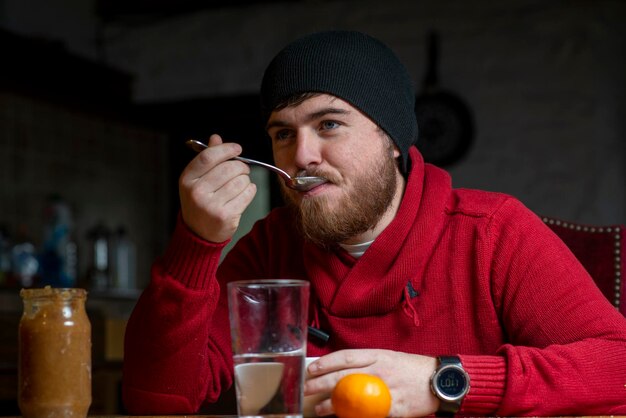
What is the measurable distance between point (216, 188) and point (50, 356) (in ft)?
1.19

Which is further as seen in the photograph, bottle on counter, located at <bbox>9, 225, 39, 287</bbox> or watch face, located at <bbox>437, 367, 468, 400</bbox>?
bottle on counter, located at <bbox>9, 225, 39, 287</bbox>

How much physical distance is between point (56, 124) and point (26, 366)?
12.5ft

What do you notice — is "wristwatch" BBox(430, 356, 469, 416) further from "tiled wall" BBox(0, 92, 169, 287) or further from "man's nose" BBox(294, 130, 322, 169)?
"tiled wall" BBox(0, 92, 169, 287)

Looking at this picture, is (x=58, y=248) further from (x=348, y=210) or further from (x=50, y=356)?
(x=50, y=356)

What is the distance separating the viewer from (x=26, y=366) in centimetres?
116

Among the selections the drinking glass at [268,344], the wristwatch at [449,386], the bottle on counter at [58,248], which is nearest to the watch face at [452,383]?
the wristwatch at [449,386]

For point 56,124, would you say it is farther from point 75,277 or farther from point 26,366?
point 26,366

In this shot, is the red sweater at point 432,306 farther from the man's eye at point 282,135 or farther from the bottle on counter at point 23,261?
the bottle on counter at point 23,261

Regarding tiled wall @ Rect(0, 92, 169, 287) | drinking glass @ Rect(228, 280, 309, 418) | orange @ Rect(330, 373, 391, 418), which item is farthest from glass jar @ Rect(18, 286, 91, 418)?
tiled wall @ Rect(0, 92, 169, 287)

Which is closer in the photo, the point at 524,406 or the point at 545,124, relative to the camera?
the point at 524,406

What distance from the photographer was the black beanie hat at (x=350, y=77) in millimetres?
1786

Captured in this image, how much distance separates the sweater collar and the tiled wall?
289cm

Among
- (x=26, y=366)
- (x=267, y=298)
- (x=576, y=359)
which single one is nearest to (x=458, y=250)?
(x=576, y=359)

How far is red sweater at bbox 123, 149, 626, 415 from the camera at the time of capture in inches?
55.2
